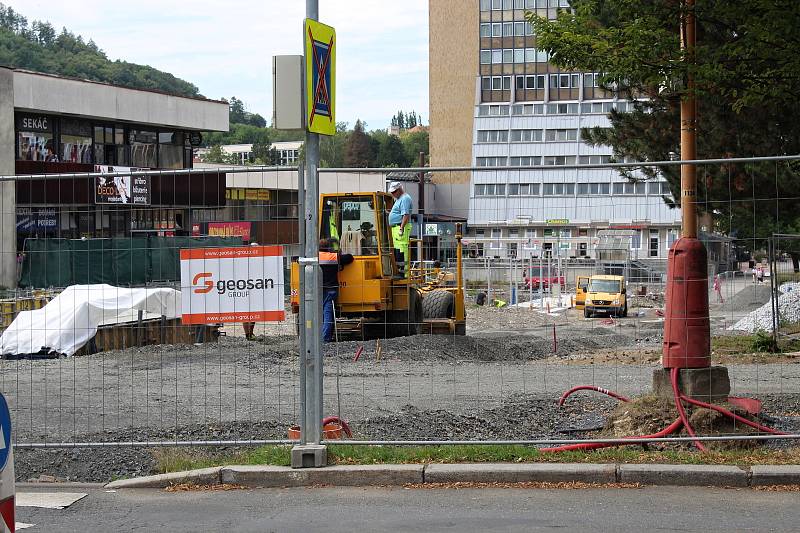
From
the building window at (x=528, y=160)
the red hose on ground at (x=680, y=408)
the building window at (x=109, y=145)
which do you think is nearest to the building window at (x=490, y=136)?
the building window at (x=528, y=160)

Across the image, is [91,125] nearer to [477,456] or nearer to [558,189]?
[558,189]

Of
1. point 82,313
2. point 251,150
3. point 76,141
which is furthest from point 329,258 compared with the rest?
point 251,150

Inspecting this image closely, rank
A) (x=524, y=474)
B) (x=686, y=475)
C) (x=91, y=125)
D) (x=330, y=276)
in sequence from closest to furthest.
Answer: (x=686, y=475), (x=524, y=474), (x=330, y=276), (x=91, y=125)

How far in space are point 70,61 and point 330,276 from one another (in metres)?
127

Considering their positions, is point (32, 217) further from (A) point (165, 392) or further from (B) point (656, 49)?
(B) point (656, 49)

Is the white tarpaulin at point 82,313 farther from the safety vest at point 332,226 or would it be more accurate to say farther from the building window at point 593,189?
the building window at point 593,189

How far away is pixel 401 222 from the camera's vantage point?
16188 millimetres

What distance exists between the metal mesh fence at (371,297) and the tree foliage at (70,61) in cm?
9762

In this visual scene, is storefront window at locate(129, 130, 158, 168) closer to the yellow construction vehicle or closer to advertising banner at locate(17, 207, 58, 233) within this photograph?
the yellow construction vehicle

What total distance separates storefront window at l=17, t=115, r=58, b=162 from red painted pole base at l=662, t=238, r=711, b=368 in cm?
4427

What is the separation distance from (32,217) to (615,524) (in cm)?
686

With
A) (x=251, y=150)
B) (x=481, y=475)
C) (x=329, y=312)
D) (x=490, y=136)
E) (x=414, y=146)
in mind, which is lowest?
(x=481, y=475)

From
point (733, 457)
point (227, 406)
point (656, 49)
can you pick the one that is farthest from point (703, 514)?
point (227, 406)

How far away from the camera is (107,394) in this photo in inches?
540
